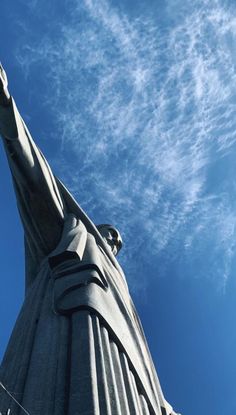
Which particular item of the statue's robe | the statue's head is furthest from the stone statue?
the statue's head

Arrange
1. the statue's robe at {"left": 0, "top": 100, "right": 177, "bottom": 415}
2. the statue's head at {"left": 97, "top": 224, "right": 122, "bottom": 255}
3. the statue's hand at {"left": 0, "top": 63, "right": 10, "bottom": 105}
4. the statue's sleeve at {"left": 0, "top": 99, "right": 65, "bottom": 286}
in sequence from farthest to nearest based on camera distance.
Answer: the statue's head at {"left": 97, "top": 224, "right": 122, "bottom": 255} → the statue's sleeve at {"left": 0, "top": 99, "right": 65, "bottom": 286} → the statue's hand at {"left": 0, "top": 63, "right": 10, "bottom": 105} → the statue's robe at {"left": 0, "top": 100, "right": 177, "bottom": 415}

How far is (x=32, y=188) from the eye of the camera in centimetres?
770

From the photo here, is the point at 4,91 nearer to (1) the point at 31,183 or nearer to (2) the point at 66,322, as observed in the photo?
(1) the point at 31,183

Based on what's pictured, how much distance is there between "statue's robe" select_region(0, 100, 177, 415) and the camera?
4613 mm

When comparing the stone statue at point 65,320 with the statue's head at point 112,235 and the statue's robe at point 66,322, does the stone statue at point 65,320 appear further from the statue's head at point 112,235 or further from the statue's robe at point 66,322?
the statue's head at point 112,235

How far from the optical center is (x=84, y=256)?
22.4ft

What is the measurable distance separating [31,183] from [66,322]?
2.68 meters

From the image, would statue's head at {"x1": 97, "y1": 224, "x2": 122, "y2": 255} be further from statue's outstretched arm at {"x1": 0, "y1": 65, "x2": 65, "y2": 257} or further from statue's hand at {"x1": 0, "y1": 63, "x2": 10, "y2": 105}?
statue's hand at {"x1": 0, "y1": 63, "x2": 10, "y2": 105}

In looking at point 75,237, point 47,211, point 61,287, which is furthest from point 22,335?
point 47,211

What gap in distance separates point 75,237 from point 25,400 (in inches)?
→ 116

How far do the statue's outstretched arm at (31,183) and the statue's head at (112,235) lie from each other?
230cm

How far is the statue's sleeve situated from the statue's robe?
0.02 metres

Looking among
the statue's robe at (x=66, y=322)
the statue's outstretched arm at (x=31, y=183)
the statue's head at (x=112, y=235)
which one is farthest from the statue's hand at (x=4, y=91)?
the statue's head at (x=112, y=235)

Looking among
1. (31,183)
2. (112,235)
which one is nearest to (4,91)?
(31,183)
